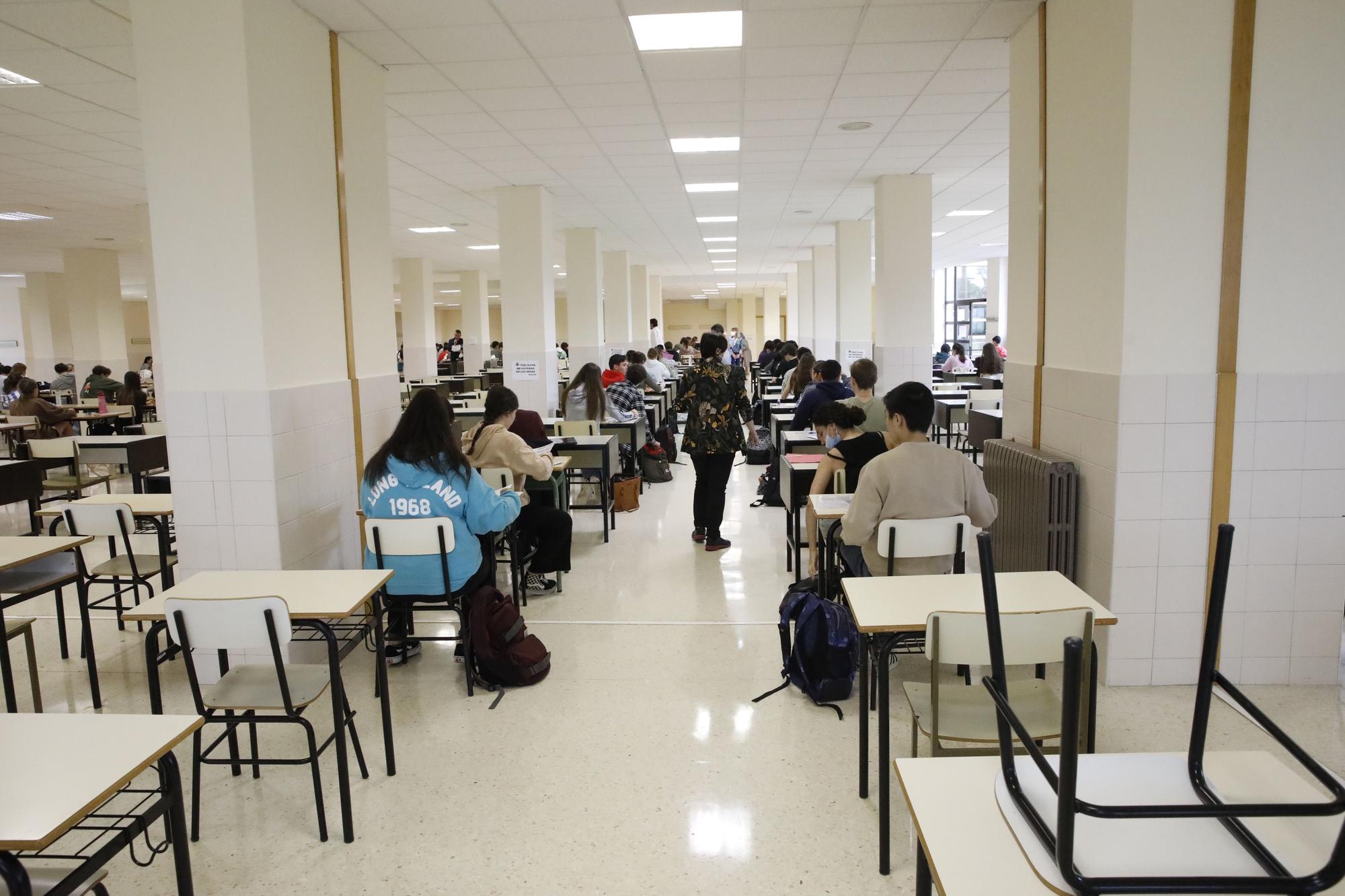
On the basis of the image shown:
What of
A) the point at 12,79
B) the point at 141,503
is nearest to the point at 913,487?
the point at 141,503

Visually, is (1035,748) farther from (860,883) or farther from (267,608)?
(267,608)

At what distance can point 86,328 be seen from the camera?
1241 cm

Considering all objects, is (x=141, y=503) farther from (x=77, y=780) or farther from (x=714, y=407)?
(x=714, y=407)

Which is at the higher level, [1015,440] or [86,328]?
[86,328]

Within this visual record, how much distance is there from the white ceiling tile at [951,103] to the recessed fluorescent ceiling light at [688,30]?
1.72m

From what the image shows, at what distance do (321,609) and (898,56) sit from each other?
4.28m

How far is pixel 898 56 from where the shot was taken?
15.7 ft

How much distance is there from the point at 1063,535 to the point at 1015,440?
859mm

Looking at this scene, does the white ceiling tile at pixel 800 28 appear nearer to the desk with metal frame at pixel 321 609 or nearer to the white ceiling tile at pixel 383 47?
the white ceiling tile at pixel 383 47

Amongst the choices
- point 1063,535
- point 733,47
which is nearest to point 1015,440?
point 1063,535

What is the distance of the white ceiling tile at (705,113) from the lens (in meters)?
5.76

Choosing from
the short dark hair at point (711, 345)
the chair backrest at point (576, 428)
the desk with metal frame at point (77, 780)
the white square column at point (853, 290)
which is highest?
the white square column at point (853, 290)

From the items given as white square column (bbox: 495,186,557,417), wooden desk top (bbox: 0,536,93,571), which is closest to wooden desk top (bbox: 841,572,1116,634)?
wooden desk top (bbox: 0,536,93,571)

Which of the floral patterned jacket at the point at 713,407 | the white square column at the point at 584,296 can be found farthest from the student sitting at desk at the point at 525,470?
the white square column at the point at 584,296
